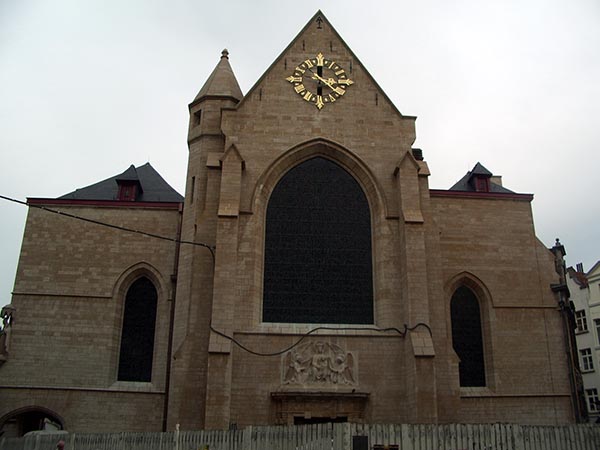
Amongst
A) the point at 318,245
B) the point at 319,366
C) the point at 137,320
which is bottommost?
the point at 319,366

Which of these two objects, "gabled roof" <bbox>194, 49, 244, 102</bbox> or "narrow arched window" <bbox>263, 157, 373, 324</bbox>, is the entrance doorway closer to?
"narrow arched window" <bbox>263, 157, 373, 324</bbox>

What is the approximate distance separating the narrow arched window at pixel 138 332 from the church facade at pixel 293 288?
0.05m

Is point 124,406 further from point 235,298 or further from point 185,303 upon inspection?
point 235,298

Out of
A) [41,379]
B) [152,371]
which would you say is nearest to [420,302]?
[152,371]

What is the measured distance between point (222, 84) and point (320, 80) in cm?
362

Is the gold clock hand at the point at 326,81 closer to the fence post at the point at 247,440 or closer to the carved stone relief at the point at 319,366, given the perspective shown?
the carved stone relief at the point at 319,366

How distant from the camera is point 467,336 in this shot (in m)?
Answer: 20.8

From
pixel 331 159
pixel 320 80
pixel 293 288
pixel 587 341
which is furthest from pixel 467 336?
pixel 587 341

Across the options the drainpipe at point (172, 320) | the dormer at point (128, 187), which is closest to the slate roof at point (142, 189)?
the dormer at point (128, 187)

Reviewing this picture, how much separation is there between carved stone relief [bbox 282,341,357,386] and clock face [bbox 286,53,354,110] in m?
7.50

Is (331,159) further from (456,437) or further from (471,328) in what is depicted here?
(456,437)

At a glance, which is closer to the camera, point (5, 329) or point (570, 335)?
point (5, 329)

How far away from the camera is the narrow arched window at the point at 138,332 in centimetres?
2028

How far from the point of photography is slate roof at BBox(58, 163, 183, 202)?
23.5 meters
